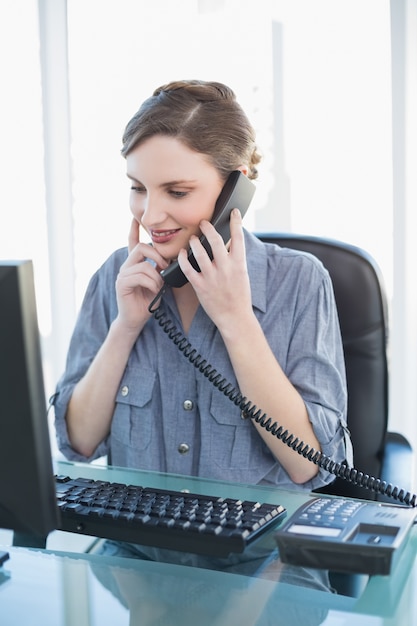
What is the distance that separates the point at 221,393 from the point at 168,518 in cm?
48

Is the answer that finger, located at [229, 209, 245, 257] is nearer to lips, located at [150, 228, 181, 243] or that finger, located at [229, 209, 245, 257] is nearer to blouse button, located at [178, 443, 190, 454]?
lips, located at [150, 228, 181, 243]

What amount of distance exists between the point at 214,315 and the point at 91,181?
4.75 feet

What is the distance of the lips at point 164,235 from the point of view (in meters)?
1.37

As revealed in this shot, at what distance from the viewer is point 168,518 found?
0.93 metres

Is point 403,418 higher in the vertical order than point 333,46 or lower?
lower

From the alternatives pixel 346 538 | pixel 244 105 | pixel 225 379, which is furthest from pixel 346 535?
pixel 244 105

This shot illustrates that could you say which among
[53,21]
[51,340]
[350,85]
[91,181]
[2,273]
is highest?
[53,21]

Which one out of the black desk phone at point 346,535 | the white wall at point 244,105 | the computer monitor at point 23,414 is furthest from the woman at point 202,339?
the white wall at point 244,105

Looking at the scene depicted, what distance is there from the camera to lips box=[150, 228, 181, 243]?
4.48ft

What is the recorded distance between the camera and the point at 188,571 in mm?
869

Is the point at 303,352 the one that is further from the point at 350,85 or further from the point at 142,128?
the point at 350,85

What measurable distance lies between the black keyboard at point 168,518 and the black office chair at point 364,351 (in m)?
0.53

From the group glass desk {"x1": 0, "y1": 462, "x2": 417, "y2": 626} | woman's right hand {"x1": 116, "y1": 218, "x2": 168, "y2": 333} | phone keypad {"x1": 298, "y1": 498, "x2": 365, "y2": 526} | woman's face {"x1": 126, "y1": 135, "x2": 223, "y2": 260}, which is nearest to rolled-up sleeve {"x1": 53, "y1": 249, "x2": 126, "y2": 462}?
woman's right hand {"x1": 116, "y1": 218, "x2": 168, "y2": 333}

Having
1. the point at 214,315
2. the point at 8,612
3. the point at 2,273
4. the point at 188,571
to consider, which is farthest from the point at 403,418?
the point at 2,273
